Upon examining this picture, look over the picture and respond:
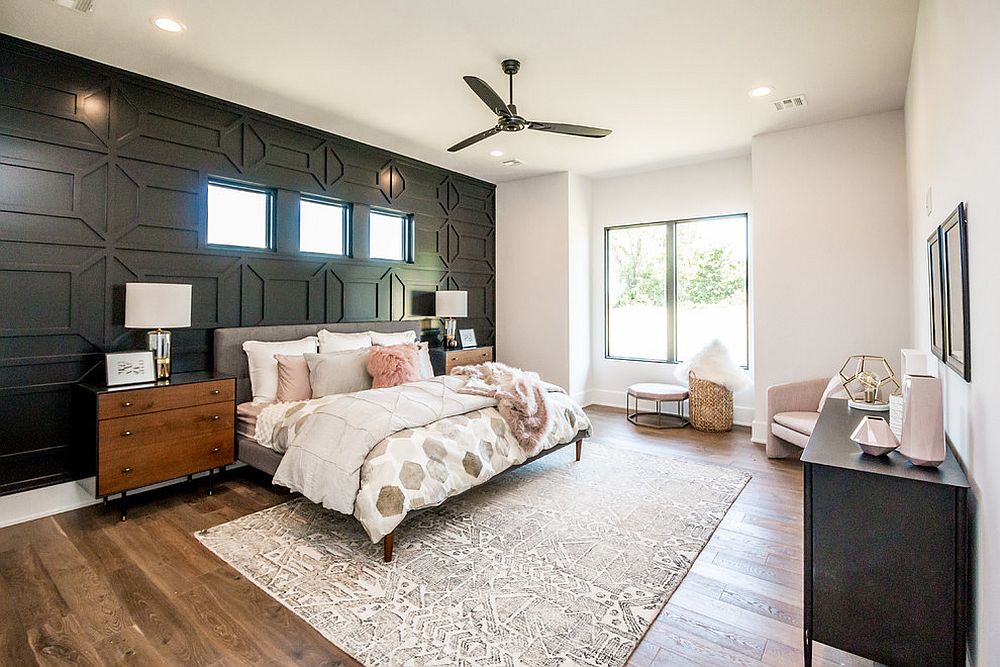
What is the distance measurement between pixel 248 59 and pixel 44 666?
3.43 meters

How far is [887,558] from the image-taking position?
5.52 feet

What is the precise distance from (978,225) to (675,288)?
15.4 ft

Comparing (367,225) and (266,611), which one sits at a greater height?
(367,225)

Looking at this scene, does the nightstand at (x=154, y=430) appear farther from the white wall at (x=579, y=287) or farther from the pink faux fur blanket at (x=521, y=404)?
the white wall at (x=579, y=287)

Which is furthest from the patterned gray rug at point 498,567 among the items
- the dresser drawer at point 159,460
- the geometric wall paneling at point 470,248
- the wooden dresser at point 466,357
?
the geometric wall paneling at point 470,248

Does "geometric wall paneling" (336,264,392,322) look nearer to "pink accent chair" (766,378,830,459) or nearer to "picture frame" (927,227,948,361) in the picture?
"pink accent chair" (766,378,830,459)

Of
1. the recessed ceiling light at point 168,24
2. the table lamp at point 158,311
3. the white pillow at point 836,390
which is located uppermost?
the recessed ceiling light at point 168,24

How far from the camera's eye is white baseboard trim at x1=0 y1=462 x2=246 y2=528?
309cm

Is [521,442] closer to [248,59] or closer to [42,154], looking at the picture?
[248,59]

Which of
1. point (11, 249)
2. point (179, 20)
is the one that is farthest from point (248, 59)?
point (11, 249)

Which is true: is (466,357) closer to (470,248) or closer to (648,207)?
(470,248)

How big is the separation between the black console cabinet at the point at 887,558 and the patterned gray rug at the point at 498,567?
2.42 feet

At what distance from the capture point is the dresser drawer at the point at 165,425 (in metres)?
3.08

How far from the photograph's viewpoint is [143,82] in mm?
3592
